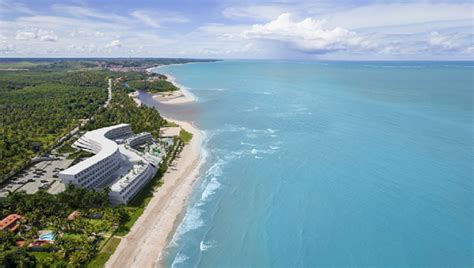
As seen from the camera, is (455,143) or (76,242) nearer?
(76,242)

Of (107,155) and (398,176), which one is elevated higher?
(107,155)

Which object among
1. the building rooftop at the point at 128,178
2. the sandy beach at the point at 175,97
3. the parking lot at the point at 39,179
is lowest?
the parking lot at the point at 39,179

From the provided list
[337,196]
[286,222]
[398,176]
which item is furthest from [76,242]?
[398,176]

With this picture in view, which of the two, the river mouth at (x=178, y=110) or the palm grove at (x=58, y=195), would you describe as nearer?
the palm grove at (x=58, y=195)

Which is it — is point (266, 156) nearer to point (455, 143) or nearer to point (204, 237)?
point (204, 237)

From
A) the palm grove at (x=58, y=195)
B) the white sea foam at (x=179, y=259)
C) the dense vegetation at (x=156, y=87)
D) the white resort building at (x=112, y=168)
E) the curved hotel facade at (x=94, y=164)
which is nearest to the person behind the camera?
the white sea foam at (x=179, y=259)

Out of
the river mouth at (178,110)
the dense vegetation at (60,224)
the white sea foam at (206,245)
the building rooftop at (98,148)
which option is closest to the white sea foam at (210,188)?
the white sea foam at (206,245)

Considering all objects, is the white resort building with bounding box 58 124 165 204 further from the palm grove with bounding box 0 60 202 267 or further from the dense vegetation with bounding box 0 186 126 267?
the dense vegetation with bounding box 0 186 126 267

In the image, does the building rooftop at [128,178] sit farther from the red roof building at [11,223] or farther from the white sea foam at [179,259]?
the white sea foam at [179,259]
